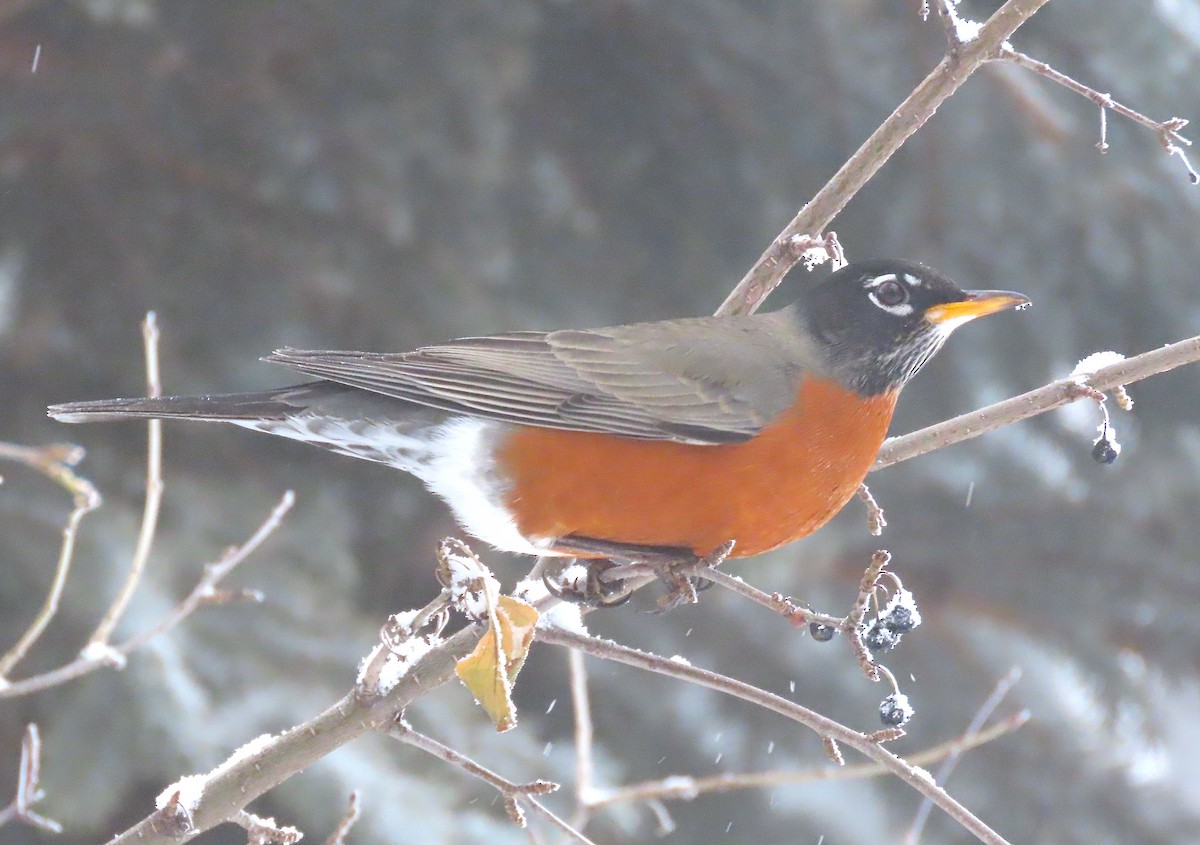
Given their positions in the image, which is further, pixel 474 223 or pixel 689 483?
pixel 474 223

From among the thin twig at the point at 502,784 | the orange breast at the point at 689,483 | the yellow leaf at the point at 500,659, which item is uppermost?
the orange breast at the point at 689,483

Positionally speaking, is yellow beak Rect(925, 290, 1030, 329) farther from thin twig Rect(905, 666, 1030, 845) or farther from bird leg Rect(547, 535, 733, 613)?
thin twig Rect(905, 666, 1030, 845)

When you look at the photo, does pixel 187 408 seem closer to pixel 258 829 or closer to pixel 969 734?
pixel 258 829

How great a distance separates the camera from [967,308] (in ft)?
8.20

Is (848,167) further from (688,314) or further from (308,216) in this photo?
(308,216)

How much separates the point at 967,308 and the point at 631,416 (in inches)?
27.6

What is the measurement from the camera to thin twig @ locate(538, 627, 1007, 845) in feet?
4.83

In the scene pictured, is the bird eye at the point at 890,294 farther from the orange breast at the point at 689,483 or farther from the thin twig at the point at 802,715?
the thin twig at the point at 802,715

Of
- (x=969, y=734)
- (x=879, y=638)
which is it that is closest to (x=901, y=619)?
(x=879, y=638)

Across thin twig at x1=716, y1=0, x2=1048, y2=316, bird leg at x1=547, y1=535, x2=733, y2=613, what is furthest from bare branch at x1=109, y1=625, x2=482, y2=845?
thin twig at x1=716, y1=0, x2=1048, y2=316

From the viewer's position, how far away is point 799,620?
1.54 metres

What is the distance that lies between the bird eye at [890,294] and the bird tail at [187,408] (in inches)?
47.2

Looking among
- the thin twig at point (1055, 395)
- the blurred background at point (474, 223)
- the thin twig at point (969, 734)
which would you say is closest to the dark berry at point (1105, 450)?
the thin twig at point (1055, 395)

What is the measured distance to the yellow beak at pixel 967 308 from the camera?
7.94 ft
